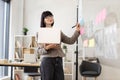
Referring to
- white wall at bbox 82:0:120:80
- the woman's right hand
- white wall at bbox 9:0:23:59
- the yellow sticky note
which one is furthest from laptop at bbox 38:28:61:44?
white wall at bbox 9:0:23:59

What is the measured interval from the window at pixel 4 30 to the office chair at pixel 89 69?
244 cm

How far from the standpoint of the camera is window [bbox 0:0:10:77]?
6.40m

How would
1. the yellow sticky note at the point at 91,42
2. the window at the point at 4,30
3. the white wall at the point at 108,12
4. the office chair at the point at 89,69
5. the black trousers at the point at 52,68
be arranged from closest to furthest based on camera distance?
the black trousers at the point at 52,68 → the white wall at the point at 108,12 → the yellow sticky note at the point at 91,42 → the office chair at the point at 89,69 → the window at the point at 4,30

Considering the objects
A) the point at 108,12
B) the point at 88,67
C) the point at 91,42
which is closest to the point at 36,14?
the point at 88,67

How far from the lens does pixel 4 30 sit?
6.49 metres

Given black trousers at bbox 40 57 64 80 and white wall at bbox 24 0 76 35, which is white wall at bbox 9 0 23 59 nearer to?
white wall at bbox 24 0 76 35

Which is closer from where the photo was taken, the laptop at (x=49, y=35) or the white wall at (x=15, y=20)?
the laptop at (x=49, y=35)

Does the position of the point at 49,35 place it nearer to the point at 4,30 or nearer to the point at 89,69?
the point at 89,69

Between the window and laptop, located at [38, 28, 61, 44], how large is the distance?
396 centimetres

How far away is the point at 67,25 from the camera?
6484mm

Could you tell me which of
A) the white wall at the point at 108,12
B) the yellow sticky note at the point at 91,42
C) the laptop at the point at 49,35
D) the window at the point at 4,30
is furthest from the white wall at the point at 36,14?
the laptop at the point at 49,35

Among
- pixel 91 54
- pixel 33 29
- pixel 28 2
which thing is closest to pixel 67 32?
pixel 33 29

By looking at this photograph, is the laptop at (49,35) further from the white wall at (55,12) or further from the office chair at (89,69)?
the white wall at (55,12)

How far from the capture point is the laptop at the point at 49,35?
2.62 meters
